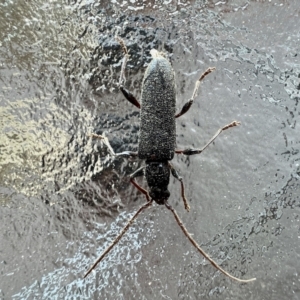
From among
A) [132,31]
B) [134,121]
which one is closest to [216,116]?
[134,121]

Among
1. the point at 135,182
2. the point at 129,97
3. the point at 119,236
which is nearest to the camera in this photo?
the point at 119,236

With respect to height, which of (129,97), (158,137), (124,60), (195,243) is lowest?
(195,243)

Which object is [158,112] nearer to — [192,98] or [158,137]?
[158,137]

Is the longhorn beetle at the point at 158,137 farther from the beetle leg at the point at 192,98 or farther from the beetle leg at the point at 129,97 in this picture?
the beetle leg at the point at 129,97

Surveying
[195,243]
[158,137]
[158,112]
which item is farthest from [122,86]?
[195,243]

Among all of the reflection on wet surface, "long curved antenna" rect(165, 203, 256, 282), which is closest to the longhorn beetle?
"long curved antenna" rect(165, 203, 256, 282)

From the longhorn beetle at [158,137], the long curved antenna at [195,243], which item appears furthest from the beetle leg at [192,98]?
the long curved antenna at [195,243]
